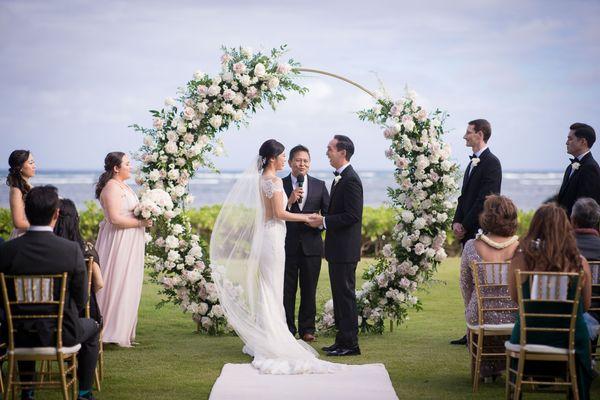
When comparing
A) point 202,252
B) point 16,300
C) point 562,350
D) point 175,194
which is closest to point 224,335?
point 202,252

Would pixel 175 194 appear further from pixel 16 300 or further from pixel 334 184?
pixel 16 300

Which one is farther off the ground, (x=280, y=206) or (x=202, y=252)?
(x=280, y=206)

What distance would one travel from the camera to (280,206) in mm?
8414

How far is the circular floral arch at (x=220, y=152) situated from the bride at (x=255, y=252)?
113 centimetres

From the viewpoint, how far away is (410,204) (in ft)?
31.7

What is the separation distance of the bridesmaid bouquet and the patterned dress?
3446mm

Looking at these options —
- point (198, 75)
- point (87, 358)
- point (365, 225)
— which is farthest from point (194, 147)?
point (365, 225)

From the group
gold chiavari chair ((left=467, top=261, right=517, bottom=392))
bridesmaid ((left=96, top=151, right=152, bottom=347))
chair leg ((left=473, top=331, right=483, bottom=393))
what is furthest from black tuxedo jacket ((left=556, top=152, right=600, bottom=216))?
bridesmaid ((left=96, top=151, right=152, bottom=347))

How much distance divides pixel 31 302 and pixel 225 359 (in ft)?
9.77

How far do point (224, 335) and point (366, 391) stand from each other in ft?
10.8

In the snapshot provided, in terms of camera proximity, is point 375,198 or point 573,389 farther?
point 375,198

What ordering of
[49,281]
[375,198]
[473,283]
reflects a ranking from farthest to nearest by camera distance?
[375,198], [473,283], [49,281]

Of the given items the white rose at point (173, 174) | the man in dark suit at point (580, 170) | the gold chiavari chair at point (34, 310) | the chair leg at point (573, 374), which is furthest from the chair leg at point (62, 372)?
the man in dark suit at point (580, 170)

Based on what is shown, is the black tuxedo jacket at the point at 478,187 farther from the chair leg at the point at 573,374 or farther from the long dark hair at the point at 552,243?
the chair leg at the point at 573,374
